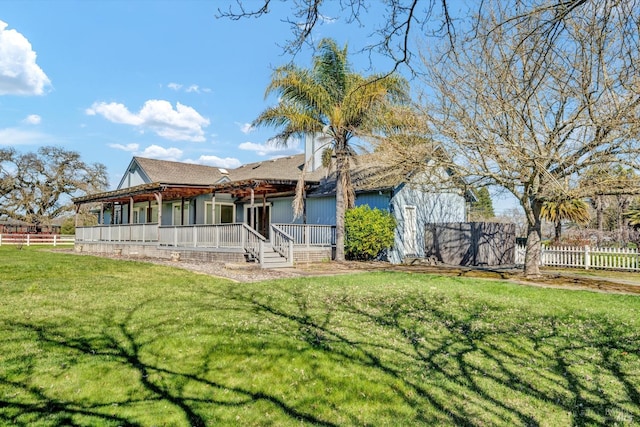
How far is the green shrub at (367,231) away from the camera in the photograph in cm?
1773

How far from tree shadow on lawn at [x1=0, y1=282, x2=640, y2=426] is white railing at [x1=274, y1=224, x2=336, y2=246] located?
10.6 m

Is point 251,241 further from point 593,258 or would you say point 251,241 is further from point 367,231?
point 593,258

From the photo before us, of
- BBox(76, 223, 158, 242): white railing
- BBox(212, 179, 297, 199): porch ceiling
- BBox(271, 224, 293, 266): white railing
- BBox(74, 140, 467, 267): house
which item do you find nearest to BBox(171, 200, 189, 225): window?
BBox(74, 140, 467, 267): house

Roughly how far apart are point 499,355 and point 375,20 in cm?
435

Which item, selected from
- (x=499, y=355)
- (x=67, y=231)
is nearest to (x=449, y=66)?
(x=499, y=355)

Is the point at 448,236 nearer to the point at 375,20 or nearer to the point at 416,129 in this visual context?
the point at 416,129

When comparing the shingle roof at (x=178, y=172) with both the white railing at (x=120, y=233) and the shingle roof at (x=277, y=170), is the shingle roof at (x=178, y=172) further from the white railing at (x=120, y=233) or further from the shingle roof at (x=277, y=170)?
the white railing at (x=120, y=233)

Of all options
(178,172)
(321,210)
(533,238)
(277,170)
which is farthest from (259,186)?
(178,172)

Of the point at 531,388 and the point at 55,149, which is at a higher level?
the point at 55,149

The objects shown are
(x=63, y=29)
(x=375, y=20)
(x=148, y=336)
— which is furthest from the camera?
(x=63, y=29)

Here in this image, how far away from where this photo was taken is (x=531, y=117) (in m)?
11.6

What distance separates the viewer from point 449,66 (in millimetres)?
12891

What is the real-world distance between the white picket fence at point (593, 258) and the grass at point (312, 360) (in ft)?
27.5

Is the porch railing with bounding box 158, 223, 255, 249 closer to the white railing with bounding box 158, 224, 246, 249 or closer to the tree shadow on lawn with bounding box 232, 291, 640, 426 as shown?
the white railing with bounding box 158, 224, 246, 249
